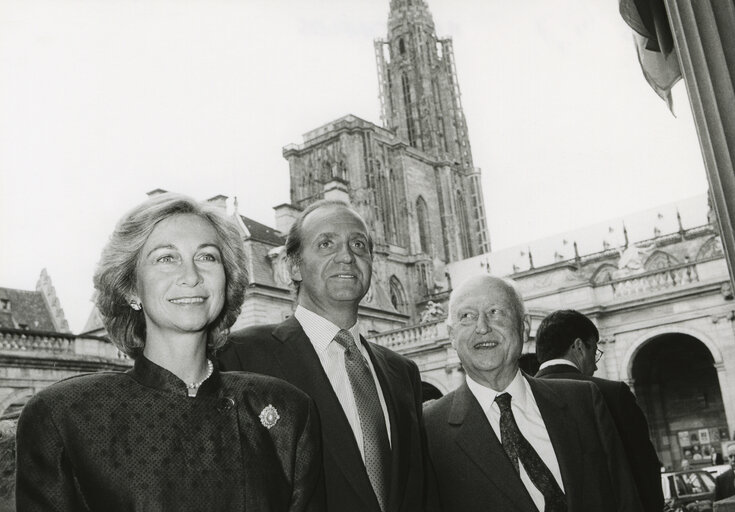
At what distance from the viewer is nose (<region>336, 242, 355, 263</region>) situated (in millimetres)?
3111

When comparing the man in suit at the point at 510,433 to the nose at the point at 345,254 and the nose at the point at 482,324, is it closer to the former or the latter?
the nose at the point at 482,324

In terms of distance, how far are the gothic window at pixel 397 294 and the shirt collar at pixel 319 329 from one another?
41.9m

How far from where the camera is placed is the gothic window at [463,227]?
2298 inches

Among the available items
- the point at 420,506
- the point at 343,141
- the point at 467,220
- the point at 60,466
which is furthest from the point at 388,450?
the point at 467,220

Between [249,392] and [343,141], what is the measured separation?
1961 inches

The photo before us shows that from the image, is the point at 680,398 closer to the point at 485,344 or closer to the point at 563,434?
the point at 563,434

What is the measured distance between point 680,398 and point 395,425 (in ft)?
79.1

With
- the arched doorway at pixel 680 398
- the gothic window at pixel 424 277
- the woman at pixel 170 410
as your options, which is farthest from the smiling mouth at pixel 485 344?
the gothic window at pixel 424 277

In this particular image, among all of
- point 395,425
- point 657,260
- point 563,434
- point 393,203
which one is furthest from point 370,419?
point 393,203

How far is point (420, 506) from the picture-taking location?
279 centimetres

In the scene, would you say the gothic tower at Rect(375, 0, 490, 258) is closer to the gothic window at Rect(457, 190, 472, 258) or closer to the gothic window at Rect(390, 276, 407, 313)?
the gothic window at Rect(457, 190, 472, 258)

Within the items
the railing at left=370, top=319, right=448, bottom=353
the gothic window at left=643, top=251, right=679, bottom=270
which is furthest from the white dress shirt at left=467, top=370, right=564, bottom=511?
the gothic window at left=643, top=251, right=679, bottom=270

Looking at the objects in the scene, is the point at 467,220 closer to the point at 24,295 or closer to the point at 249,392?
the point at 24,295

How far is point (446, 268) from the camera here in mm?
53688
